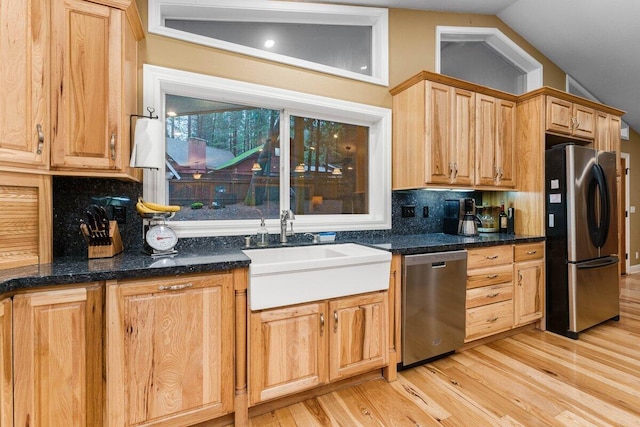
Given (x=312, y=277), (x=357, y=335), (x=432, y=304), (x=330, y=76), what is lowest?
(x=357, y=335)

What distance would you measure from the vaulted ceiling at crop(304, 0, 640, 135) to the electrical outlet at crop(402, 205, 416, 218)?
1.88 metres

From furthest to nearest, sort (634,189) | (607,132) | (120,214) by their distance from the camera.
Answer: (634,189) → (607,132) → (120,214)

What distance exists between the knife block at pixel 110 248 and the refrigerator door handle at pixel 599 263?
368 centimetres

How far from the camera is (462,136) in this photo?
274 centimetres

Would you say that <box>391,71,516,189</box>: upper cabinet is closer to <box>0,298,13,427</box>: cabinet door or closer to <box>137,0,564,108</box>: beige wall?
<box>137,0,564,108</box>: beige wall

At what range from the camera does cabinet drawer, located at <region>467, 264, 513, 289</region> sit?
246cm

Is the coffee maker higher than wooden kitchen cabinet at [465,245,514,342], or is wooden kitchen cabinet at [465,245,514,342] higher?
the coffee maker

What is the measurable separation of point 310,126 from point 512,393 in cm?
246

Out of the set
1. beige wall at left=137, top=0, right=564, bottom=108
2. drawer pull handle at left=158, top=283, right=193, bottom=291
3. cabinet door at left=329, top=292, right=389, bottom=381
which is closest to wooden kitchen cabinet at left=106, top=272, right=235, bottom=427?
drawer pull handle at left=158, top=283, right=193, bottom=291

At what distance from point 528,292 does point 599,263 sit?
2.63 feet

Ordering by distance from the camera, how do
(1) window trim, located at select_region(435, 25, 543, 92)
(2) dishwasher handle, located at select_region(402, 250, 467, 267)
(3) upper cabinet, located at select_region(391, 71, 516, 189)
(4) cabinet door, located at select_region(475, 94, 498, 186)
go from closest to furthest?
(2) dishwasher handle, located at select_region(402, 250, 467, 267), (3) upper cabinet, located at select_region(391, 71, 516, 189), (4) cabinet door, located at select_region(475, 94, 498, 186), (1) window trim, located at select_region(435, 25, 543, 92)

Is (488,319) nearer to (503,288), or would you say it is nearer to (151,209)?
(503,288)

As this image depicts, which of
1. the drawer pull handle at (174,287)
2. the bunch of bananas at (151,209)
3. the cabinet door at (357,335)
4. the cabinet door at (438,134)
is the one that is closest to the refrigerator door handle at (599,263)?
the cabinet door at (438,134)

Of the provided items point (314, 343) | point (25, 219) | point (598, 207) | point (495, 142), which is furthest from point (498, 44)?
point (25, 219)
